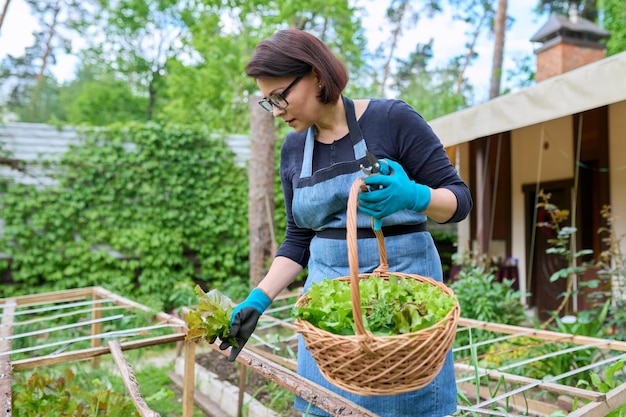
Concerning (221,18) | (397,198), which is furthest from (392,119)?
(221,18)

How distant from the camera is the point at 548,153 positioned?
6.26m

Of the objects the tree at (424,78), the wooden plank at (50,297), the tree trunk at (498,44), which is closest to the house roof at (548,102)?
the wooden plank at (50,297)

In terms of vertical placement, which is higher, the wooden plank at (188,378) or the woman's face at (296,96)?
the woman's face at (296,96)

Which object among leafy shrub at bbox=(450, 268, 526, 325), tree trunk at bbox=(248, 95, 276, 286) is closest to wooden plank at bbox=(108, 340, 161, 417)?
leafy shrub at bbox=(450, 268, 526, 325)

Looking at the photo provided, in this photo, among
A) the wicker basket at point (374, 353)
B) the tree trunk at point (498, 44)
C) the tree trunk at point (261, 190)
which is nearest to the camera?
the wicker basket at point (374, 353)

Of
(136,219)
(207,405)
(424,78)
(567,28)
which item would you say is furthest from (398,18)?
(207,405)

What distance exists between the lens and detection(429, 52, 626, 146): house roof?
3433 mm

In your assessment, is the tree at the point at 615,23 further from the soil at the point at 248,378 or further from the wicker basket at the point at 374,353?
the wicker basket at the point at 374,353

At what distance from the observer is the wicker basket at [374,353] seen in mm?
929

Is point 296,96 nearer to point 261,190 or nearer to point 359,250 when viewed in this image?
point 359,250

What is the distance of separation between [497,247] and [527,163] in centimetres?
127

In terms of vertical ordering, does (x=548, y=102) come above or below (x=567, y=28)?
below

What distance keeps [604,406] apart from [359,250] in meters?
1.00

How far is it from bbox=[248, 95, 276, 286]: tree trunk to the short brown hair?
4393mm
